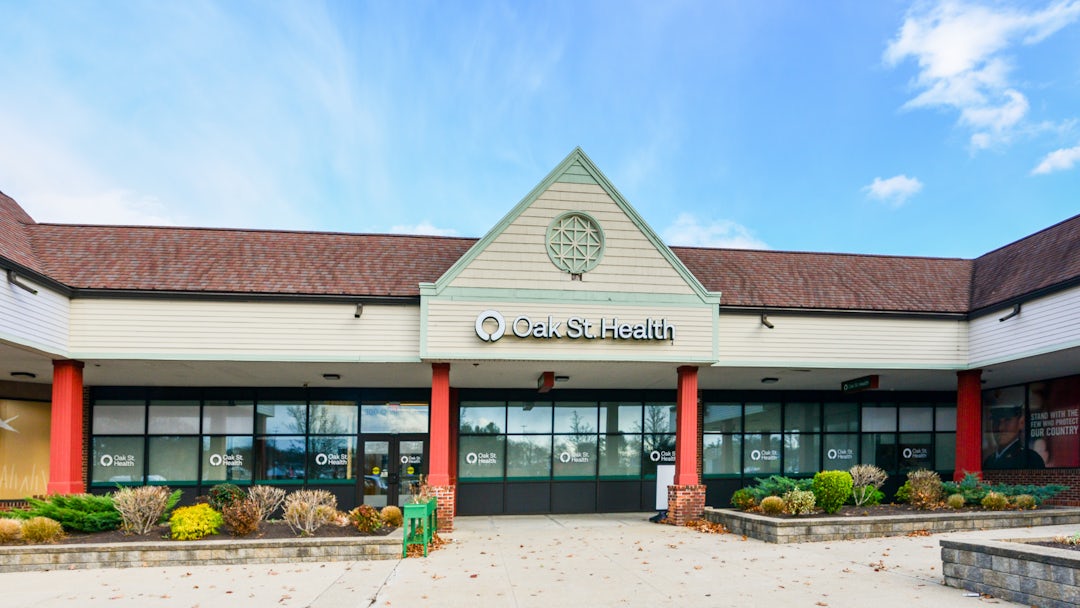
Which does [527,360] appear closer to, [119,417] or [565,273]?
[565,273]

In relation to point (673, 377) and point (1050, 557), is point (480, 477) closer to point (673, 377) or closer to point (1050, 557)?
point (673, 377)

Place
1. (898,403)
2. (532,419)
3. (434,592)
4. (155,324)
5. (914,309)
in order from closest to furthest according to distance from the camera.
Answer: (434,592)
(155,324)
(914,309)
(532,419)
(898,403)

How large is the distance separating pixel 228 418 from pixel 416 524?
34.7 ft

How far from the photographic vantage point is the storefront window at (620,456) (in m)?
24.7

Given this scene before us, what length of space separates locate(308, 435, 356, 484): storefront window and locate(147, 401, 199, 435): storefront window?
335cm

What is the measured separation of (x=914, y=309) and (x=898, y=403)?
623 cm

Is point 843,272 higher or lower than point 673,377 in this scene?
higher

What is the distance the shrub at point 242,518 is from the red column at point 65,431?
5569mm

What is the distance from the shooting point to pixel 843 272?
74.2 feet

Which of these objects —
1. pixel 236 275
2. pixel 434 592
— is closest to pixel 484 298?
pixel 236 275

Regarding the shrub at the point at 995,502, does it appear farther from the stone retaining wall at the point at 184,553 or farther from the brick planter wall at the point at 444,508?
the stone retaining wall at the point at 184,553

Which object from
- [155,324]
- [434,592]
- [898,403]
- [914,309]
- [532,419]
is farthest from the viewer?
[898,403]

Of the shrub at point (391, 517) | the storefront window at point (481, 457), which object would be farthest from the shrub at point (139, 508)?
the storefront window at point (481, 457)

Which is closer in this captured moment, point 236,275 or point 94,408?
point 236,275
